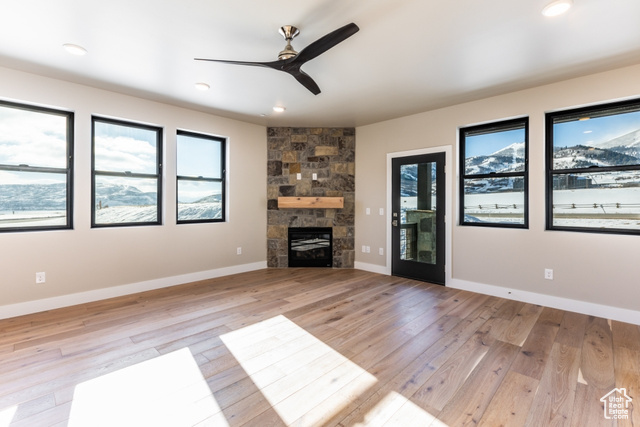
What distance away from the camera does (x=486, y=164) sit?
13.1ft

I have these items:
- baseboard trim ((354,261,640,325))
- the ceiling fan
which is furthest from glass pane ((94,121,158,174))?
baseboard trim ((354,261,640,325))

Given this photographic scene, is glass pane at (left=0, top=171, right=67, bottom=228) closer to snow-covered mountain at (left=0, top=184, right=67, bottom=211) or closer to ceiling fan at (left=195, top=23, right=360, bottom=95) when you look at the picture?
snow-covered mountain at (left=0, top=184, right=67, bottom=211)

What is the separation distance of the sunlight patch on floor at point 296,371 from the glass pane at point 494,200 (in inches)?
117

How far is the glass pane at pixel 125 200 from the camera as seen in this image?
147 inches

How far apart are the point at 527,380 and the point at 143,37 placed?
13.3 ft

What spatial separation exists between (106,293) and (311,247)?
10.4ft

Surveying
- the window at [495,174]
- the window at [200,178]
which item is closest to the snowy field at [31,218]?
the window at [200,178]

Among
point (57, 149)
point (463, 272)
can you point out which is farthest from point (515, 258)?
point (57, 149)

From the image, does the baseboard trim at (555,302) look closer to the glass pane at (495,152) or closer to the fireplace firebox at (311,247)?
the glass pane at (495,152)

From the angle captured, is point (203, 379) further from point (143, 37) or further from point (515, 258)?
point (515, 258)

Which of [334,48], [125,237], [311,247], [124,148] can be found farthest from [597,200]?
[124,148]

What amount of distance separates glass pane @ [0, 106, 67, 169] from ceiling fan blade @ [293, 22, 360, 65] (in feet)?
10.4

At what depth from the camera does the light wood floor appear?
1668 millimetres

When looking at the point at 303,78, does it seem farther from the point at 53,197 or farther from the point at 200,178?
the point at 53,197
